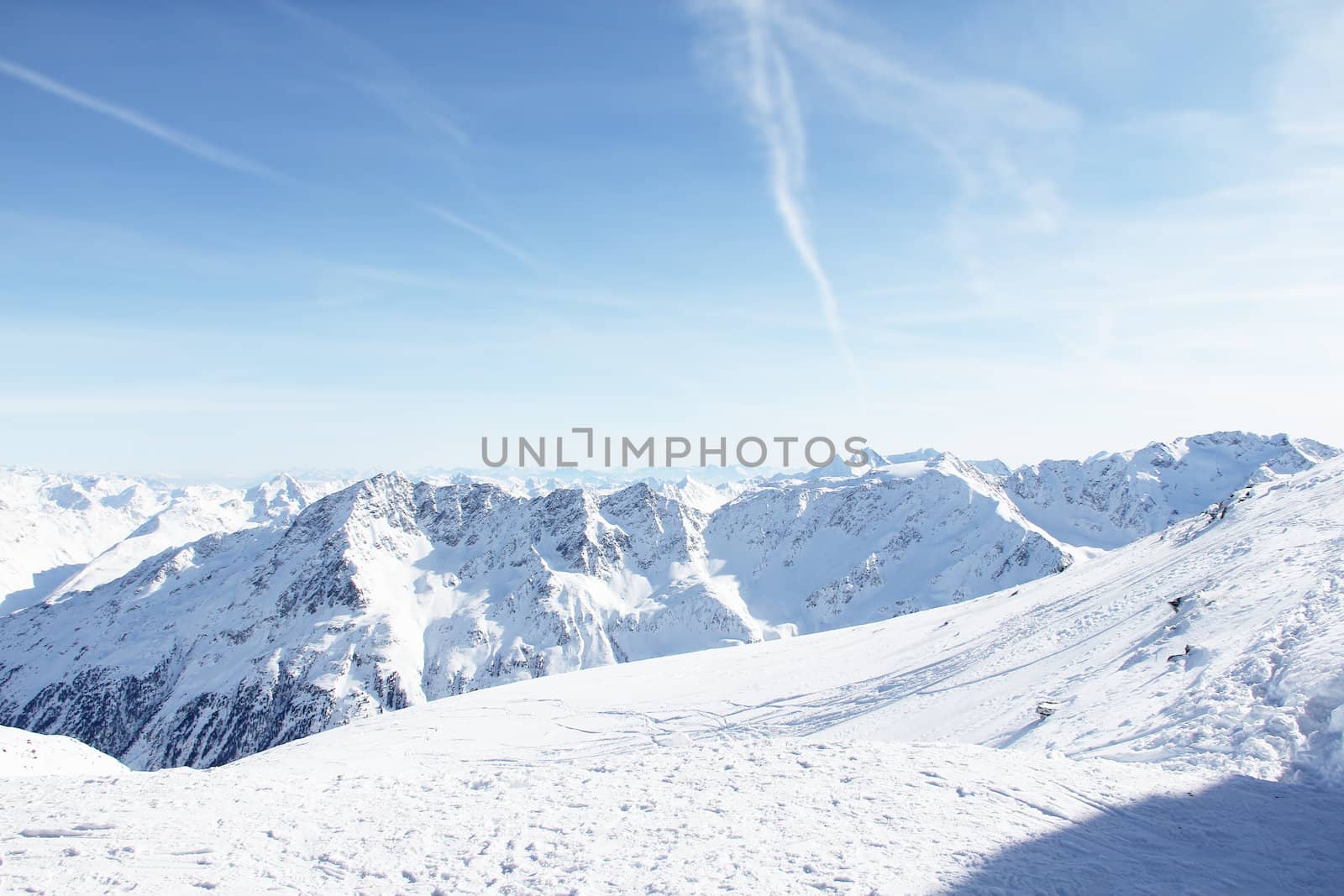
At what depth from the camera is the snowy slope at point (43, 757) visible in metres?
28.9

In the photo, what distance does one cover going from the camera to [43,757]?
1232 inches

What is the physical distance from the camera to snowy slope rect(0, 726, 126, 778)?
94.9ft

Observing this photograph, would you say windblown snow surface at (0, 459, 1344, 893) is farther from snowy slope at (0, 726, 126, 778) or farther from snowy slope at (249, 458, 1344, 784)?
snowy slope at (0, 726, 126, 778)

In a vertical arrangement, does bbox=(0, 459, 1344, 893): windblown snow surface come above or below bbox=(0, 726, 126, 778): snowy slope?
above

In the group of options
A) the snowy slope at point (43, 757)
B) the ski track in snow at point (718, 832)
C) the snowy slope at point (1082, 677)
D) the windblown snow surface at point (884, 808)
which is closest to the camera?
the ski track in snow at point (718, 832)

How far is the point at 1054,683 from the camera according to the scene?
87.4 ft

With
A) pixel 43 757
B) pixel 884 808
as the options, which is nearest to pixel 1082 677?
pixel 884 808

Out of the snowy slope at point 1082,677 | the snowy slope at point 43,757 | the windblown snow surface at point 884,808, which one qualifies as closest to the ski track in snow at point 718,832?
the windblown snow surface at point 884,808

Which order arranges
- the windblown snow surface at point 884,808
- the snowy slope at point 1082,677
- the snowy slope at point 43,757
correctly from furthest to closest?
1. the snowy slope at point 43,757
2. the snowy slope at point 1082,677
3. the windblown snow surface at point 884,808

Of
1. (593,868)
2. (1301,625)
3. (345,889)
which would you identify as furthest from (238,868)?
(1301,625)

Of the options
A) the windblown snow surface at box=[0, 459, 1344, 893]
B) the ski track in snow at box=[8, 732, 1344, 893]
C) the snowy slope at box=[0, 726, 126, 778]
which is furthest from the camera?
the snowy slope at box=[0, 726, 126, 778]

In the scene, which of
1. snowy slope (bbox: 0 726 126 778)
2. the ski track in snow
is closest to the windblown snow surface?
the ski track in snow

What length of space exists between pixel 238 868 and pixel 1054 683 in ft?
90.4

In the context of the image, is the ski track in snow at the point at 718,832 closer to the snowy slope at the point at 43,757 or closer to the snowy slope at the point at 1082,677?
the snowy slope at the point at 1082,677
